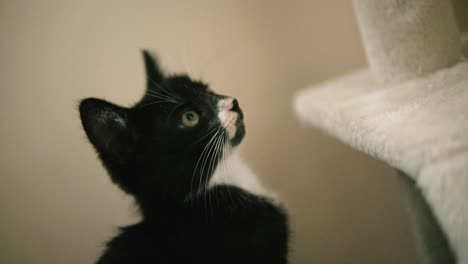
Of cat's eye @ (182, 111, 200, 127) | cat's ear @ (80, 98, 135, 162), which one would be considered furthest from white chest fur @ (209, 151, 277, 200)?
cat's ear @ (80, 98, 135, 162)

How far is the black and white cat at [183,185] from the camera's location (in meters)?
0.68

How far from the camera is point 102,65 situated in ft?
3.14

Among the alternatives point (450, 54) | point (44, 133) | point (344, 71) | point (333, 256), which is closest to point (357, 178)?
point (333, 256)

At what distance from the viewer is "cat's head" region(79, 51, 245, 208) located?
68 centimetres

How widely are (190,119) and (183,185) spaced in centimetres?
17

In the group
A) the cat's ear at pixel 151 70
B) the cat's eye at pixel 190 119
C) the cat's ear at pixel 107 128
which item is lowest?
the cat's eye at pixel 190 119

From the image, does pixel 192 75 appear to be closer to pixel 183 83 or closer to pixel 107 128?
pixel 183 83

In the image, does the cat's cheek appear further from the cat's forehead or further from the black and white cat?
the cat's forehead

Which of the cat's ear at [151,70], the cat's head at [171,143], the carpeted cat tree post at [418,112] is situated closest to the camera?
the carpeted cat tree post at [418,112]

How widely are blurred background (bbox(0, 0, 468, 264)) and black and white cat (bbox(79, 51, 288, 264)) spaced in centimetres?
14

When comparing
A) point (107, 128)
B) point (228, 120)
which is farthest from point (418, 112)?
point (107, 128)

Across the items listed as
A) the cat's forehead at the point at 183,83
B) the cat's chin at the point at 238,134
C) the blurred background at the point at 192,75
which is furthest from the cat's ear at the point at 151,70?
the cat's chin at the point at 238,134

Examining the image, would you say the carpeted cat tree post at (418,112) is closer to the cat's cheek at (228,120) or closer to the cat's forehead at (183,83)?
the cat's cheek at (228,120)

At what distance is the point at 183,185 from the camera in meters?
0.71
